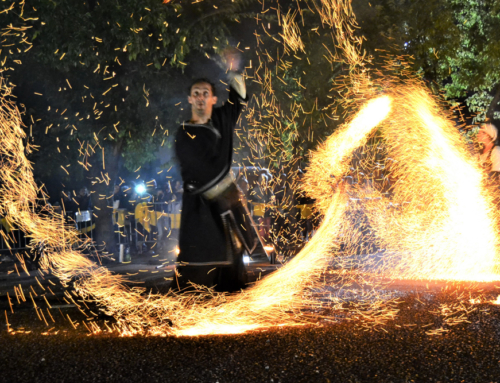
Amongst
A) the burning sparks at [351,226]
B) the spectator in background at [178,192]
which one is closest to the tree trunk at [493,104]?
the burning sparks at [351,226]

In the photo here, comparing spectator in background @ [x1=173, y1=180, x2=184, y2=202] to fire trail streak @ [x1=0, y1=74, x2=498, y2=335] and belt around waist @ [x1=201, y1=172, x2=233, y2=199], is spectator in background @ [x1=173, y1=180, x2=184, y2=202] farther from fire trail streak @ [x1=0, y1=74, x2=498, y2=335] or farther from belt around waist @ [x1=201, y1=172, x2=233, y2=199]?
belt around waist @ [x1=201, y1=172, x2=233, y2=199]

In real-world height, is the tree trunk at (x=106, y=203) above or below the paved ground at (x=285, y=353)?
above

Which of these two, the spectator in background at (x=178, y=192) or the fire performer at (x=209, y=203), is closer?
the fire performer at (x=209, y=203)

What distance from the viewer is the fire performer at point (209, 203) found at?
5.51 m

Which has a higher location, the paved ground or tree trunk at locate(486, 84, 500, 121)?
tree trunk at locate(486, 84, 500, 121)

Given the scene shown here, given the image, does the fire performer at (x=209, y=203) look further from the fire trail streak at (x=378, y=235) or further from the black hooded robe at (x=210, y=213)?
the fire trail streak at (x=378, y=235)

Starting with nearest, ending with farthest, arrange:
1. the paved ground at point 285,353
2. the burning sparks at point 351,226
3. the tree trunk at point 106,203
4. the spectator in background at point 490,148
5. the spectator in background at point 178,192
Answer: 1. the paved ground at point 285,353
2. the burning sparks at point 351,226
3. the spectator in background at point 490,148
4. the tree trunk at point 106,203
5. the spectator in background at point 178,192

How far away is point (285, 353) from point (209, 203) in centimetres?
192

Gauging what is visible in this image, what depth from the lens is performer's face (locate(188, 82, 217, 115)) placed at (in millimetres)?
5492

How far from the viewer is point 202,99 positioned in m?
5.49

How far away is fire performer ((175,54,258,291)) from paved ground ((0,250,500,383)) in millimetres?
1049

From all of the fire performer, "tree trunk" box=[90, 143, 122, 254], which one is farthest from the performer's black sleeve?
"tree trunk" box=[90, 143, 122, 254]

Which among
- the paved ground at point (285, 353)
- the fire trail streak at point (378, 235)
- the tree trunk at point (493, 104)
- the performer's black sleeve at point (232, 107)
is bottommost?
the paved ground at point (285, 353)

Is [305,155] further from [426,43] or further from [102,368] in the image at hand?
[102,368]
